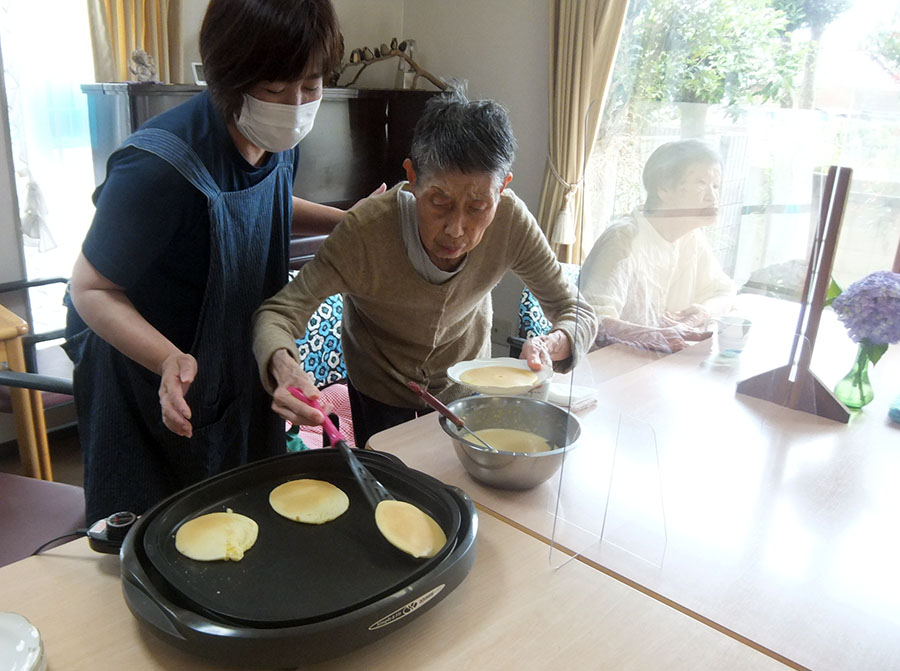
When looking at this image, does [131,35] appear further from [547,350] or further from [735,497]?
[735,497]

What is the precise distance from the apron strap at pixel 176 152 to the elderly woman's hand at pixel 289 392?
311 millimetres

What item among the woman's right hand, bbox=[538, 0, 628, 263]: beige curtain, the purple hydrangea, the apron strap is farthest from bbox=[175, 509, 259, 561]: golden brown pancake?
bbox=[538, 0, 628, 263]: beige curtain

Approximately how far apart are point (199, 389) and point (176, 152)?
456mm

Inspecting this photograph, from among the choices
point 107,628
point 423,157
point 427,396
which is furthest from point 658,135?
point 107,628

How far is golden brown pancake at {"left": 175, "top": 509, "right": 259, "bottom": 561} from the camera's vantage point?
894mm

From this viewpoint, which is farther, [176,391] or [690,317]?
[690,317]

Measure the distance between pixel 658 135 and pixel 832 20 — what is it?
0.46m

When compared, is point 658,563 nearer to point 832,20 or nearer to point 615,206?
point 615,206

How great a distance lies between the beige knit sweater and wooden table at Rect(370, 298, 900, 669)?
0.53 feet

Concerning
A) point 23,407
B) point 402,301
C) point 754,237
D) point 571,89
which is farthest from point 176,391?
point 571,89

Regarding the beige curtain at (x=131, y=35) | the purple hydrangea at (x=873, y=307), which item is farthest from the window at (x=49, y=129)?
the purple hydrangea at (x=873, y=307)

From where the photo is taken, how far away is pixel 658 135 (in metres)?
1.11

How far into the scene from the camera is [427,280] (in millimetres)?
1443

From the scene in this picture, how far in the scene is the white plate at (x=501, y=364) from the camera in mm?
1272
